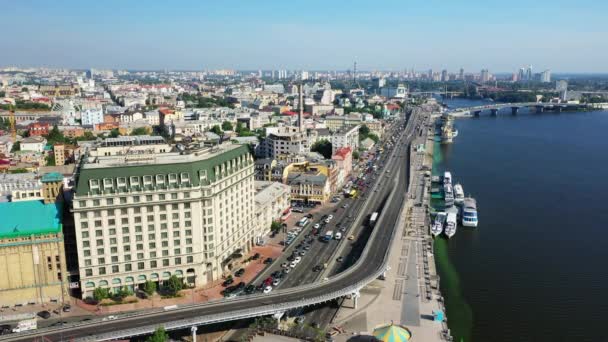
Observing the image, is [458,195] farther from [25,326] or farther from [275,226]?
[25,326]

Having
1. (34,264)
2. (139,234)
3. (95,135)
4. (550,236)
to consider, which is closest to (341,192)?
(550,236)

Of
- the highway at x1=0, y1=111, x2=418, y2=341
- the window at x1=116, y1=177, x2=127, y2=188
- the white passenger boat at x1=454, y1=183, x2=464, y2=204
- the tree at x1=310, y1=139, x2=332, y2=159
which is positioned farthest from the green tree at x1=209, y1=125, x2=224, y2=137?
the window at x1=116, y1=177, x2=127, y2=188

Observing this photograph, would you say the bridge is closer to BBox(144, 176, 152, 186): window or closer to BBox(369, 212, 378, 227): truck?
BBox(369, 212, 378, 227): truck

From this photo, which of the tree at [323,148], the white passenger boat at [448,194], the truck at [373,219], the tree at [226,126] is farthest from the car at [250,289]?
the tree at [226,126]

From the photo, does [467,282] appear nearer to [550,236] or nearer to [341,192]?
[550,236]

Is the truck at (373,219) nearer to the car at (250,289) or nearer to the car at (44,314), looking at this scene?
the car at (250,289)

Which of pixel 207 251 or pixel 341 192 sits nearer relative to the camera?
pixel 207 251

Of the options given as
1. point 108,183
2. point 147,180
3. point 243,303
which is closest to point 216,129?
point 147,180
